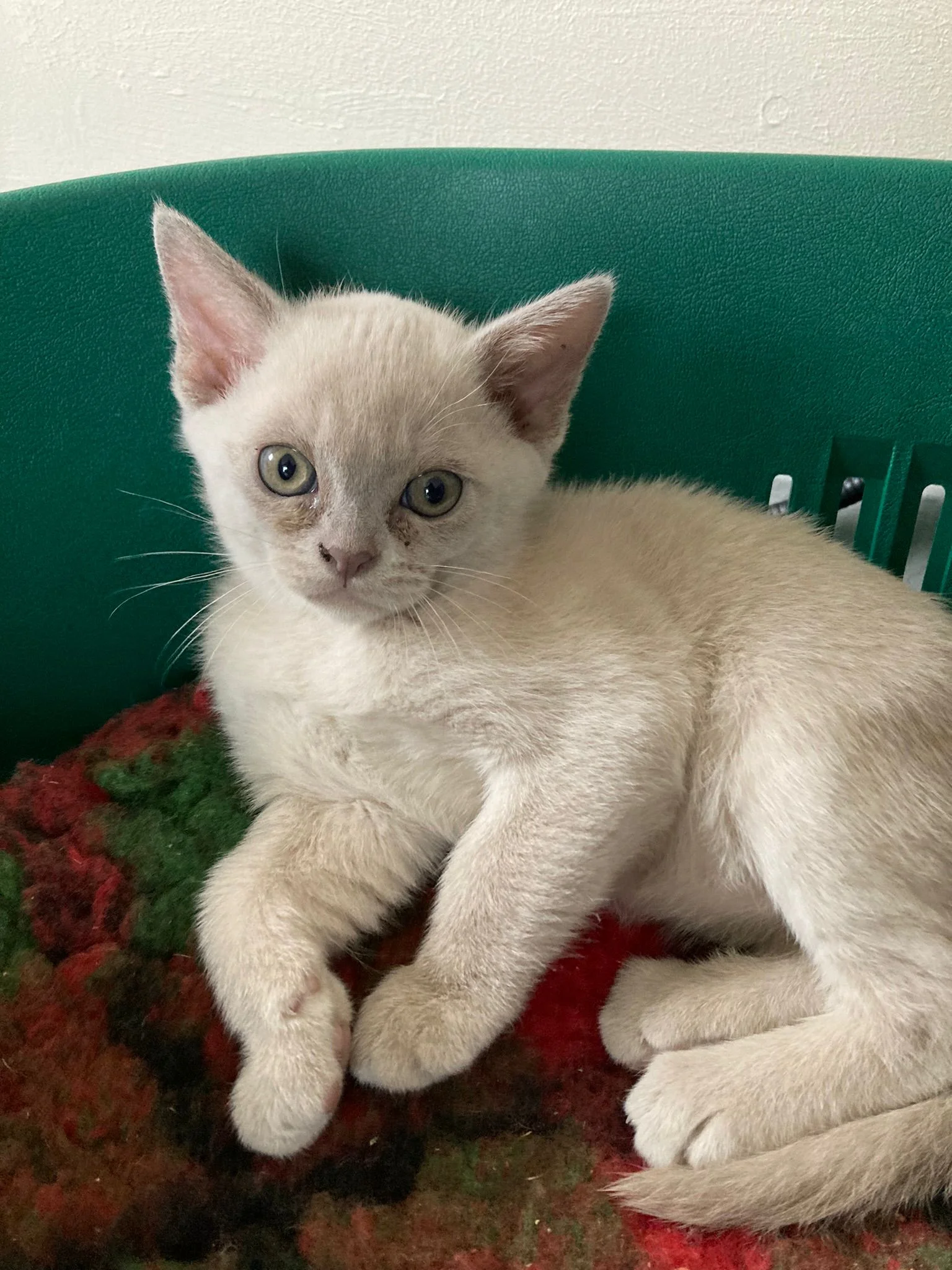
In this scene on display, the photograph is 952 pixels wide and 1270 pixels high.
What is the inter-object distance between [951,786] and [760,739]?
0.18 meters

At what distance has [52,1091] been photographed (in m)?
0.93

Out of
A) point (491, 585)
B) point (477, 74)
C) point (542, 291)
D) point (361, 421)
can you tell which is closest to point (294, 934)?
point (491, 585)

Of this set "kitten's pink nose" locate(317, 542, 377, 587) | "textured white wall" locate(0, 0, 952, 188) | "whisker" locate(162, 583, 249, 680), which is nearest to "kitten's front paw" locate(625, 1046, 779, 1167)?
"kitten's pink nose" locate(317, 542, 377, 587)

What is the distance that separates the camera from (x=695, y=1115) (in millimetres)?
892

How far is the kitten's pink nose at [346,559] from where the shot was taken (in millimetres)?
862

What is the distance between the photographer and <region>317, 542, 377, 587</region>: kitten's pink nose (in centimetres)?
86

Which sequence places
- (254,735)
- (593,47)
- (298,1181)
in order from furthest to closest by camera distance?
(593,47), (254,735), (298,1181)

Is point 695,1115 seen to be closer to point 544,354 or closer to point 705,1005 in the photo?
point 705,1005

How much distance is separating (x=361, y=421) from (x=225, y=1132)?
671 mm

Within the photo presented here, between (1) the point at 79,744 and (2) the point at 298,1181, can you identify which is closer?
(2) the point at 298,1181

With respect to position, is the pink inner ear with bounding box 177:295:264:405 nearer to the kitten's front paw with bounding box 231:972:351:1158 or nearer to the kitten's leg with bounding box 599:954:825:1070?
the kitten's front paw with bounding box 231:972:351:1158

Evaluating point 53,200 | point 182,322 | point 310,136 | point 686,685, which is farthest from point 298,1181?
point 310,136

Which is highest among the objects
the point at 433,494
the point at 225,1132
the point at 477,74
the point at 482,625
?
the point at 477,74

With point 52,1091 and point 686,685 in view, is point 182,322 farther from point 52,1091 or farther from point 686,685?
point 52,1091
